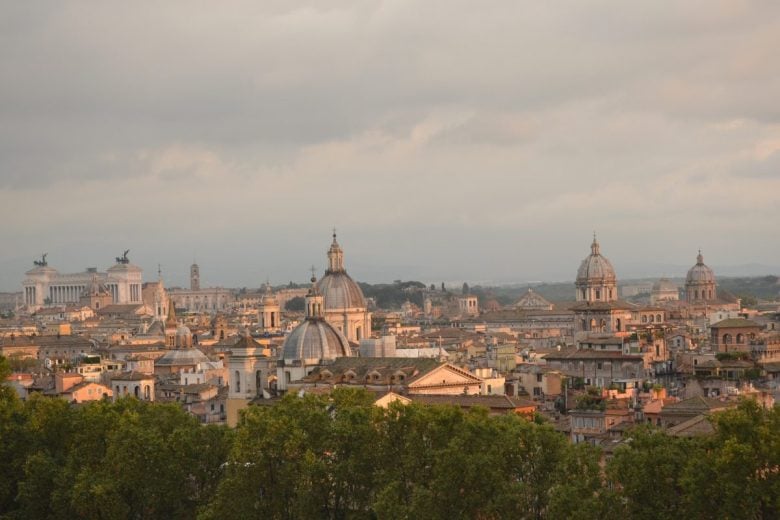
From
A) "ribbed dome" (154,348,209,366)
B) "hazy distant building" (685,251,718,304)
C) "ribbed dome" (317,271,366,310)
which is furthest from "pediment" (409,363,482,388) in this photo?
"hazy distant building" (685,251,718,304)

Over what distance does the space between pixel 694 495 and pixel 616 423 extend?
67.1ft

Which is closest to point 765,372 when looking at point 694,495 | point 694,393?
point 694,393

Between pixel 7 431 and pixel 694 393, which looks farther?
pixel 694 393

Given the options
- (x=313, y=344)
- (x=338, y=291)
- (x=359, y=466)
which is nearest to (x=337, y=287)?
(x=338, y=291)

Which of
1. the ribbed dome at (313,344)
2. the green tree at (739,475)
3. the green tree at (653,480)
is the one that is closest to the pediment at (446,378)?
the ribbed dome at (313,344)

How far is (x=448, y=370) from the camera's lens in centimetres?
6912

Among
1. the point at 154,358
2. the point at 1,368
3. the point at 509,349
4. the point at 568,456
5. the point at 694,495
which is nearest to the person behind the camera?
the point at 694,495

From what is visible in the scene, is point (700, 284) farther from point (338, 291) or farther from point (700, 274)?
point (338, 291)

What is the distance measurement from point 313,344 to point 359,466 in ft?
95.8

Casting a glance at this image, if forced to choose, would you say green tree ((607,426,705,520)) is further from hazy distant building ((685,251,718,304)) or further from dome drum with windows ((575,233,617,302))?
hazy distant building ((685,251,718,304))

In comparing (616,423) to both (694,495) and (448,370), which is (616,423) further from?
(694,495)

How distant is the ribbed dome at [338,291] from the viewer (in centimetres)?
9929

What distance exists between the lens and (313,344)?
239 ft

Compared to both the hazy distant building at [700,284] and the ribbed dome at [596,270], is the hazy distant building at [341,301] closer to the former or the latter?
the ribbed dome at [596,270]
